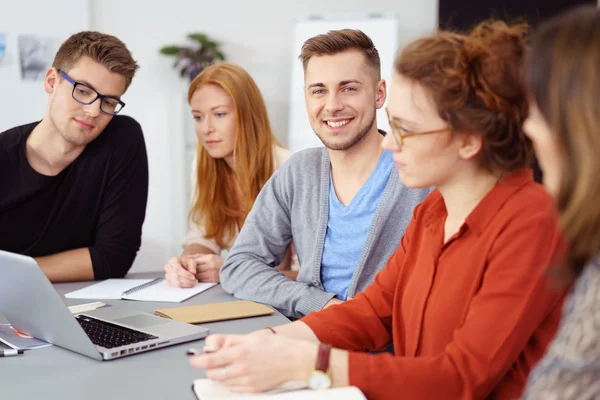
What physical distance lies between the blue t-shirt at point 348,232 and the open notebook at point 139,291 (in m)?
0.40

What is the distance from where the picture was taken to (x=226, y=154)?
112 inches

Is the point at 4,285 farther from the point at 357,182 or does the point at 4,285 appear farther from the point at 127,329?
the point at 357,182

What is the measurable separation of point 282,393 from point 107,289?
113 centimetres

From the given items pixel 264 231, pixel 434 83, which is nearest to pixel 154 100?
pixel 264 231

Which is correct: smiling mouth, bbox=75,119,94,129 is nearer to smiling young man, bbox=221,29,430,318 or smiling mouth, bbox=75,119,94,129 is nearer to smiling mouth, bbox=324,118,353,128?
smiling young man, bbox=221,29,430,318

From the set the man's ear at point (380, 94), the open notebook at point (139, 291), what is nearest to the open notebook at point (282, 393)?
the open notebook at point (139, 291)

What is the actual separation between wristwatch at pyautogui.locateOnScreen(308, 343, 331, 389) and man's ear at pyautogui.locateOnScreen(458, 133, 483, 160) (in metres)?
0.44

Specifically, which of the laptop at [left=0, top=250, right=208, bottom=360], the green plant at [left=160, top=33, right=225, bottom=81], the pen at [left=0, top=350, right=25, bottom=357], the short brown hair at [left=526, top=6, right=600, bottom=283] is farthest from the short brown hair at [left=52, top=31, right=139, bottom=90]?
the green plant at [left=160, top=33, right=225, bottom=81]

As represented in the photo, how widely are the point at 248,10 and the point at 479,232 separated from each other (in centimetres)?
376

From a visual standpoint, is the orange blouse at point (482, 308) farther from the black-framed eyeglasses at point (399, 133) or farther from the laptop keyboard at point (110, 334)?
the laptop keyboard at point (110, 334)

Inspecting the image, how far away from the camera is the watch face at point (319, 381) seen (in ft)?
3.65

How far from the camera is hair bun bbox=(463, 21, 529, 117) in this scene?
117 cm

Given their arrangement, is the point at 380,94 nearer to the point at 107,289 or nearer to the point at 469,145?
the point at 469,145

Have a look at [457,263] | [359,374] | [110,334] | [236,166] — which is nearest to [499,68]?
[457,263]
